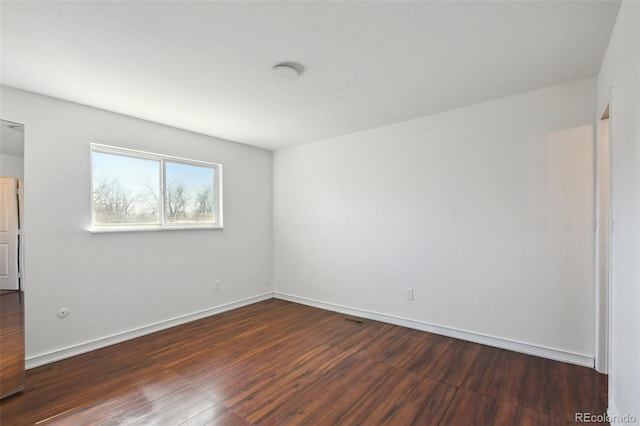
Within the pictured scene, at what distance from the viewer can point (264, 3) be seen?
5.16 feet

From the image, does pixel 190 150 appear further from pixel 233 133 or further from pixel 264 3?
pixel 264 3

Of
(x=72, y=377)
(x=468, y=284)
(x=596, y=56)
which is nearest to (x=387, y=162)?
(x=468, y=284)

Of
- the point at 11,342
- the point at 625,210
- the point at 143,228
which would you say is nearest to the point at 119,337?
the point at 11,342

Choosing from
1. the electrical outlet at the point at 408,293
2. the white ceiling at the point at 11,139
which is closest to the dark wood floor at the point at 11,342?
the white ceiling at the point at 11,139

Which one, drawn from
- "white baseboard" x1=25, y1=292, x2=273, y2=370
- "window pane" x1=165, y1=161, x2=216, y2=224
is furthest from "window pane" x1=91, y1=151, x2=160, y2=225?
"white baseboard" x1=25, y1=292, x2=273, y2=370

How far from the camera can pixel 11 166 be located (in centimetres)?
240

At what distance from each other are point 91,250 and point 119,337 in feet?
3.22

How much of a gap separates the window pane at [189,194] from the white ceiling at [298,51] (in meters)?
0.93

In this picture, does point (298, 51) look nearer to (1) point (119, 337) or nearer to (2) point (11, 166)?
(2) point (11, 166)

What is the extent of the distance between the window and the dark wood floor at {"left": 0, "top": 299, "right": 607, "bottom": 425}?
1.37m

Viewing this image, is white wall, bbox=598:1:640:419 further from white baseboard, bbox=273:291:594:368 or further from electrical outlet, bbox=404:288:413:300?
electrical outlet, bbox=404:288:413:300

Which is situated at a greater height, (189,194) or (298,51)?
(298,51)

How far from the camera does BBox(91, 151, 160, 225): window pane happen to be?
10.2 feet

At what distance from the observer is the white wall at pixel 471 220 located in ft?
8.40
